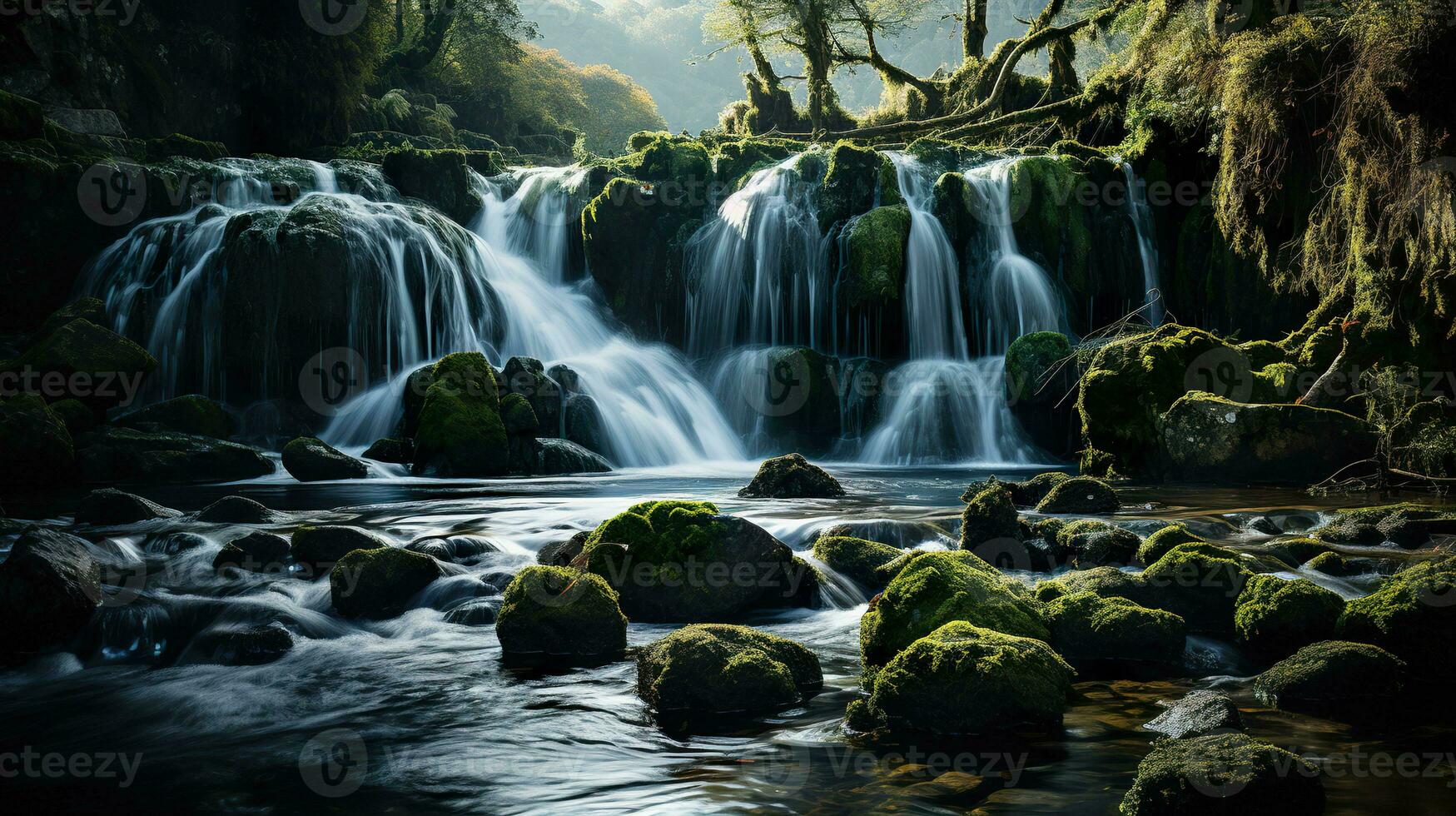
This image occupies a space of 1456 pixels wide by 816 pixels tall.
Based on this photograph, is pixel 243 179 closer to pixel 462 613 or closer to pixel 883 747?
pixel 462 613

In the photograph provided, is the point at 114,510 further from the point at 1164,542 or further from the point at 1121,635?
the point at 1164,542

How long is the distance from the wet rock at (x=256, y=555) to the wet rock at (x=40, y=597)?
49.9 inches

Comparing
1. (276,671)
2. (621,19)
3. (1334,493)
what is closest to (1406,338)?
(1334,493)

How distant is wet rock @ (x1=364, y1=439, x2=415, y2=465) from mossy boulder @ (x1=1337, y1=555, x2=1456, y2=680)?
507 inches

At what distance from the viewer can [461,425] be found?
14.4 metres

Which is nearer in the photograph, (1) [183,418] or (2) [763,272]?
(1) [183,418]

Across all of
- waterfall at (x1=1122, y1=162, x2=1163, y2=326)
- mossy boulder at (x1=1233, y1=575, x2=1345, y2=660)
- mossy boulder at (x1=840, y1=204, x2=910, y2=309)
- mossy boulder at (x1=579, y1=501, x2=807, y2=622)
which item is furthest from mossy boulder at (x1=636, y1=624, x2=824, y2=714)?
waterfall at (x1=1122, y1=162, x2=1163, y2=326)

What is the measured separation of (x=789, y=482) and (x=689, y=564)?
210 inches

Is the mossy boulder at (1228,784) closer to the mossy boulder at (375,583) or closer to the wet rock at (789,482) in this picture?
the mossy boulder at (375,583)

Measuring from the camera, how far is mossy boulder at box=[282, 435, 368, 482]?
45.0 feet

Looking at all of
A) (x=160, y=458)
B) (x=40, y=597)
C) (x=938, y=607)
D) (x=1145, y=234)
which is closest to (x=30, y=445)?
(x=160, y=458)

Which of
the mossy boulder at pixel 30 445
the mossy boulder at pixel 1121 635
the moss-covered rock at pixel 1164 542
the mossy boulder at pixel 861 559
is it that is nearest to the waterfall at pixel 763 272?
the mossy boulder at pixel 30 445

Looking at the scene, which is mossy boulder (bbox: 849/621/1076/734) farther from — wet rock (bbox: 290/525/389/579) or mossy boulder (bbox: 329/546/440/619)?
wet rock (bbox: 290/525/389/579)

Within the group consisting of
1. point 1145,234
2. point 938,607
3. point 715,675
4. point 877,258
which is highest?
point 1145,234
